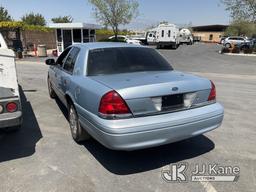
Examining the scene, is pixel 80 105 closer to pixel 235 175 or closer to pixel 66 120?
pixel 66 120

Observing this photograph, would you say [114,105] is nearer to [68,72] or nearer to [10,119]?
[10,119]

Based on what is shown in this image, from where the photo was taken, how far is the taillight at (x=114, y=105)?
312cm

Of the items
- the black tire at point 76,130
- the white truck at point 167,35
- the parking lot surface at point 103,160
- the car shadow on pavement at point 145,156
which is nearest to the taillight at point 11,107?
the parking lot surface at point 103,160

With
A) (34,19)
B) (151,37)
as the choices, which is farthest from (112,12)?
(34,19)

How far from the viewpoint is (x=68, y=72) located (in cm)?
469

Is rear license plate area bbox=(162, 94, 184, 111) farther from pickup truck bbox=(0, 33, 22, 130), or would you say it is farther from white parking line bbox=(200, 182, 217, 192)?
pickup truck bbox=(0, 33, 22, 130)

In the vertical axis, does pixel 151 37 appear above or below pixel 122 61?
above

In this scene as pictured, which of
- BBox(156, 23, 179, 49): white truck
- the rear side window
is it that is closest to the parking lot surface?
the rear side window

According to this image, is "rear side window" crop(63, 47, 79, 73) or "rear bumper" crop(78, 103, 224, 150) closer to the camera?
"rear bumper" crop(78, 103, 224, 150)

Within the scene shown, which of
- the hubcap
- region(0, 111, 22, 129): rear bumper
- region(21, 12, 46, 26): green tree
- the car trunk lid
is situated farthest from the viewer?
region(21, 12, 46, 26): green tree

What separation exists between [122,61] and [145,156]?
5.09 feet

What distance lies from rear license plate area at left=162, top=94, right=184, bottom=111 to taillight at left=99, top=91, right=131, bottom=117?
1.65ft

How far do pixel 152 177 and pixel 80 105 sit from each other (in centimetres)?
144

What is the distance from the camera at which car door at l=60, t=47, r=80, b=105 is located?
446cm
